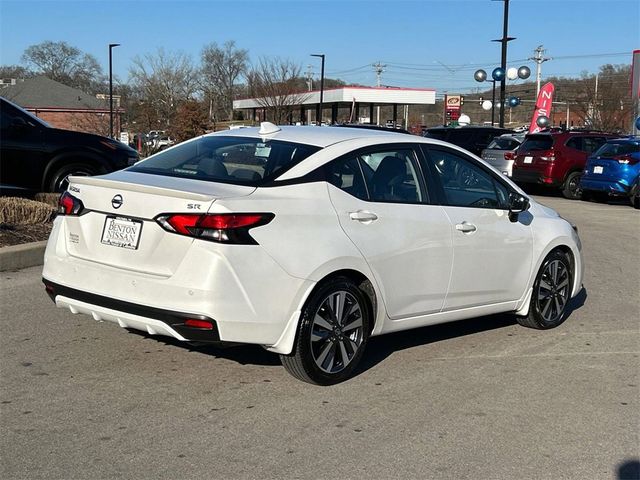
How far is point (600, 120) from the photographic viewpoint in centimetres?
4166

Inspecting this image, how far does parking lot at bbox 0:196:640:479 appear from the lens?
382 cm

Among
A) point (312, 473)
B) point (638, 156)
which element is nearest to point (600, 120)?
point (638, 156)

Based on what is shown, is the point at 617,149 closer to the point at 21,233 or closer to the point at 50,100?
the point at 21,233

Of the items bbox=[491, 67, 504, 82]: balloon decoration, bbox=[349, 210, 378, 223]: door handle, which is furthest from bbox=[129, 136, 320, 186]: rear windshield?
bbox=[491, 67, 504, 82]: balloon decoration

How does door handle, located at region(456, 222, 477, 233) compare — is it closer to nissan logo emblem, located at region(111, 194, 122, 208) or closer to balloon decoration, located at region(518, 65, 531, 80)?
nissan logo emblem, located at region(111, 194, 122, 208)

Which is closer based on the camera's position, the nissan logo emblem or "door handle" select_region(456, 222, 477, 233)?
the nissan logo emblem

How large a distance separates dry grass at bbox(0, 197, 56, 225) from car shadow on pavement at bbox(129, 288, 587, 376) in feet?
14.1

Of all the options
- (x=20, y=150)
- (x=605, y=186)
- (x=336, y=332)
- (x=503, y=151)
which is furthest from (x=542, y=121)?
(x=336, y=332)

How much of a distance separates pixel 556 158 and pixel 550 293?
14567 mm

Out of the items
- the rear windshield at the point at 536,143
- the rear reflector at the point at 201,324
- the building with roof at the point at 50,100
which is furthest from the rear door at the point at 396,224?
the building with roof at the point at 50,100

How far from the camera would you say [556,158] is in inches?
799

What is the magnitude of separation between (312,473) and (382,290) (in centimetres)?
→ 169

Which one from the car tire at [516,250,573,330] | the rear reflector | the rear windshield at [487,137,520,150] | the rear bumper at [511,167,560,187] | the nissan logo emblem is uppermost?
the rear windshield at [487,137,520,150]

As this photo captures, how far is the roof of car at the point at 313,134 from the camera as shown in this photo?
5.31 meters
